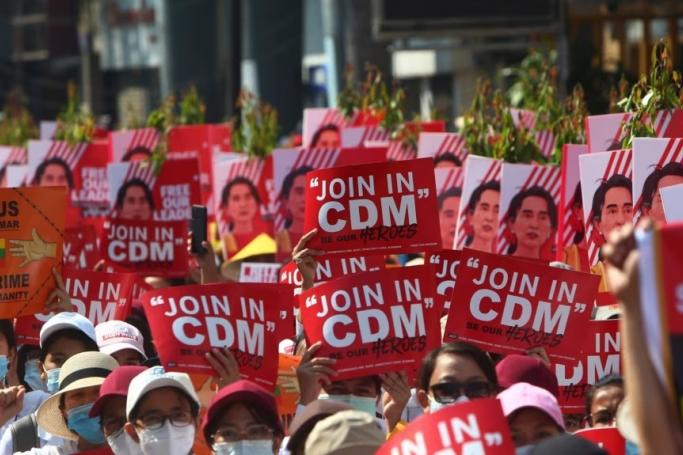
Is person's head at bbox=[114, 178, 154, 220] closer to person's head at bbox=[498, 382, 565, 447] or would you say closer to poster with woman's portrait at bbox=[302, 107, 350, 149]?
poster with woman's portrait at bbox=[302, 107, 350, 149]

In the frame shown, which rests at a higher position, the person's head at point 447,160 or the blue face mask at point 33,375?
the person's head at point 447,160

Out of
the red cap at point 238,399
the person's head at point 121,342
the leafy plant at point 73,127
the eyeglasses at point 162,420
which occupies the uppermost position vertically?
the leafy plant at point 73,127

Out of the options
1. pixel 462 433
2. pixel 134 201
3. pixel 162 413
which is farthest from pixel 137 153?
pixel 462 433

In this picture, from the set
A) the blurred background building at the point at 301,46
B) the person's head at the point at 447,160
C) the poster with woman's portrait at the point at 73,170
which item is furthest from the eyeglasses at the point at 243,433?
the poster with woman's portrait at the point at 73,170

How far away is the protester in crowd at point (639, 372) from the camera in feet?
14.9

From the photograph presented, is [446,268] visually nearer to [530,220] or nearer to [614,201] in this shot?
[614,201]

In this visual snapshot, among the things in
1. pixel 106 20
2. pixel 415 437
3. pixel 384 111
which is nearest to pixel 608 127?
pixel 415 437

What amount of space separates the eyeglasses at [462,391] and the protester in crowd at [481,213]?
528 centimetres

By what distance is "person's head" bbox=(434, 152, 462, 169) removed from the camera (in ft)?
45.8

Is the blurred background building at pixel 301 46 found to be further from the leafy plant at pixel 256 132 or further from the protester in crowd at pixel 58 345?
the protester in crowd at pixel 58 345

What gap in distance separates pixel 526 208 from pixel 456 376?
5.02m

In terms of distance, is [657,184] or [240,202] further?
[240,202]

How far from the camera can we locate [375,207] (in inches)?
350

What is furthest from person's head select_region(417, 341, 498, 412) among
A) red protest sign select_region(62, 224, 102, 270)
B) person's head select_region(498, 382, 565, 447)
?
red protest sign select_region(62, 224, 102, 270)
